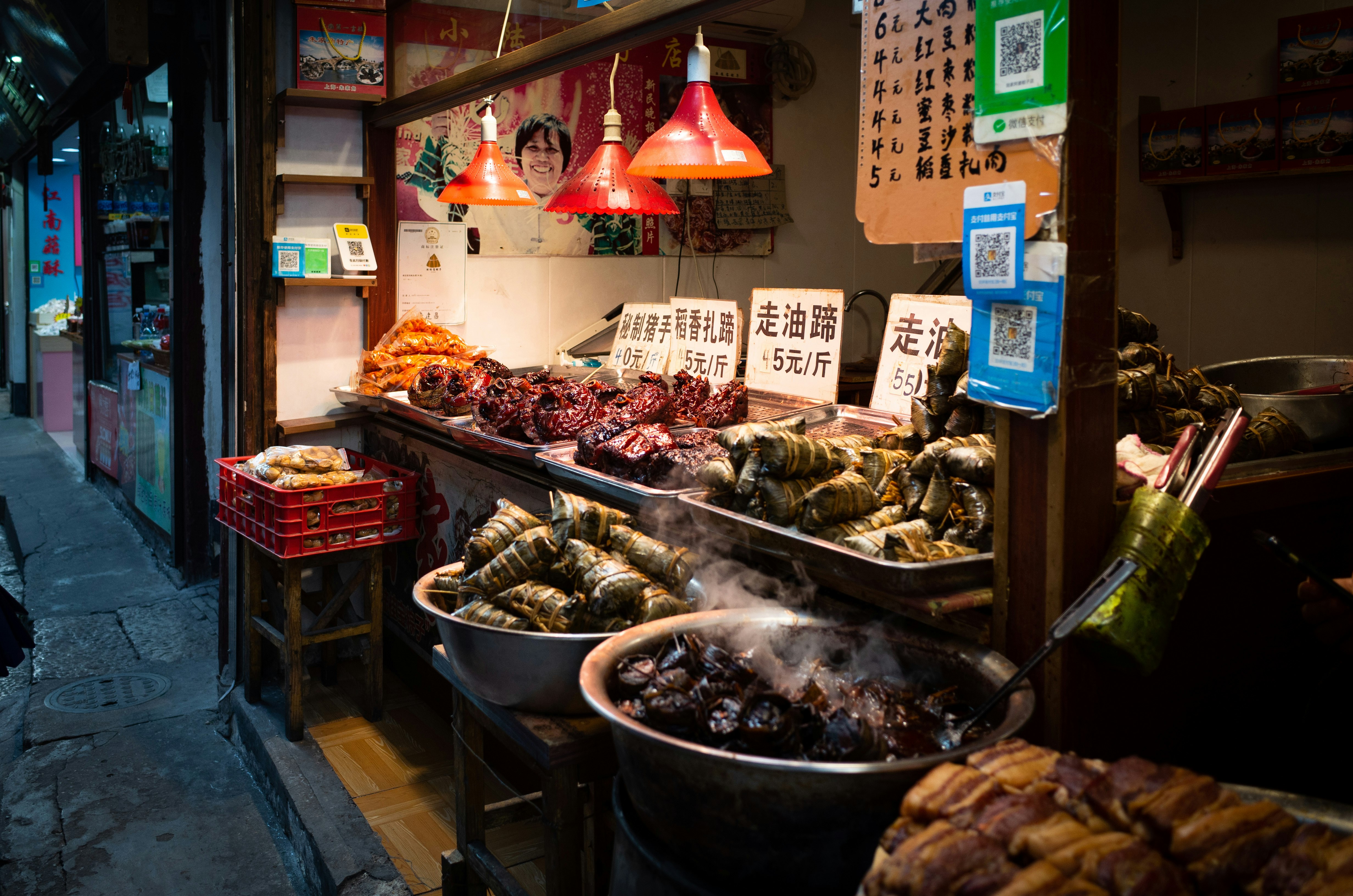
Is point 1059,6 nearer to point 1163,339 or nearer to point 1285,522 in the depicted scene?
point 1285,522

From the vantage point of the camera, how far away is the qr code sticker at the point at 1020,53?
2.06m

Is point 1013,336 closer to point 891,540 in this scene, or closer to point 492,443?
point 891,540

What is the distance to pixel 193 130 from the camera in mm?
7336

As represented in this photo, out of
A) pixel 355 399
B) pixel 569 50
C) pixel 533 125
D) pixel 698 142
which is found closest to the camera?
pixel 569 50

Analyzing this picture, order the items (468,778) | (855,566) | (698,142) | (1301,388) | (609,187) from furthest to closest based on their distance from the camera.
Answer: (609,187) → (698,142) → (1301,388) → (468,778) → (855,566)

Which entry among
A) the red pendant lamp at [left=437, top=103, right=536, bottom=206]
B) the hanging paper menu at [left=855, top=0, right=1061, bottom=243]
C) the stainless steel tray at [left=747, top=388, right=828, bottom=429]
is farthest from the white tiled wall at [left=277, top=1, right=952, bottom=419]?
the hanging paper menu at [left=855, top=0, right=1061, bottom=243]

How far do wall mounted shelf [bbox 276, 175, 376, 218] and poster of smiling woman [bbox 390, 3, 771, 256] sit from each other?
1.23 ft

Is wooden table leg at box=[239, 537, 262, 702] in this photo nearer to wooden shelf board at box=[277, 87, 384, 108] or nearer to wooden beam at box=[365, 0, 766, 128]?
wooden shelf board at box=[277, 87, 384, 108]

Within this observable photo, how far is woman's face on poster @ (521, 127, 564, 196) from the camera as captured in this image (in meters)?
7.27

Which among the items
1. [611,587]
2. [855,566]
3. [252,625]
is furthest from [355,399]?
[855,566]

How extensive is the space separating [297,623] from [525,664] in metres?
3.08

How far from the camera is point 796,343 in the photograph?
4.93 metres

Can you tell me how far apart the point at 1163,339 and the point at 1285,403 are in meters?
4.35

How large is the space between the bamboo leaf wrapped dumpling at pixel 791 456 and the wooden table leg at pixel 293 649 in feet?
10.3
